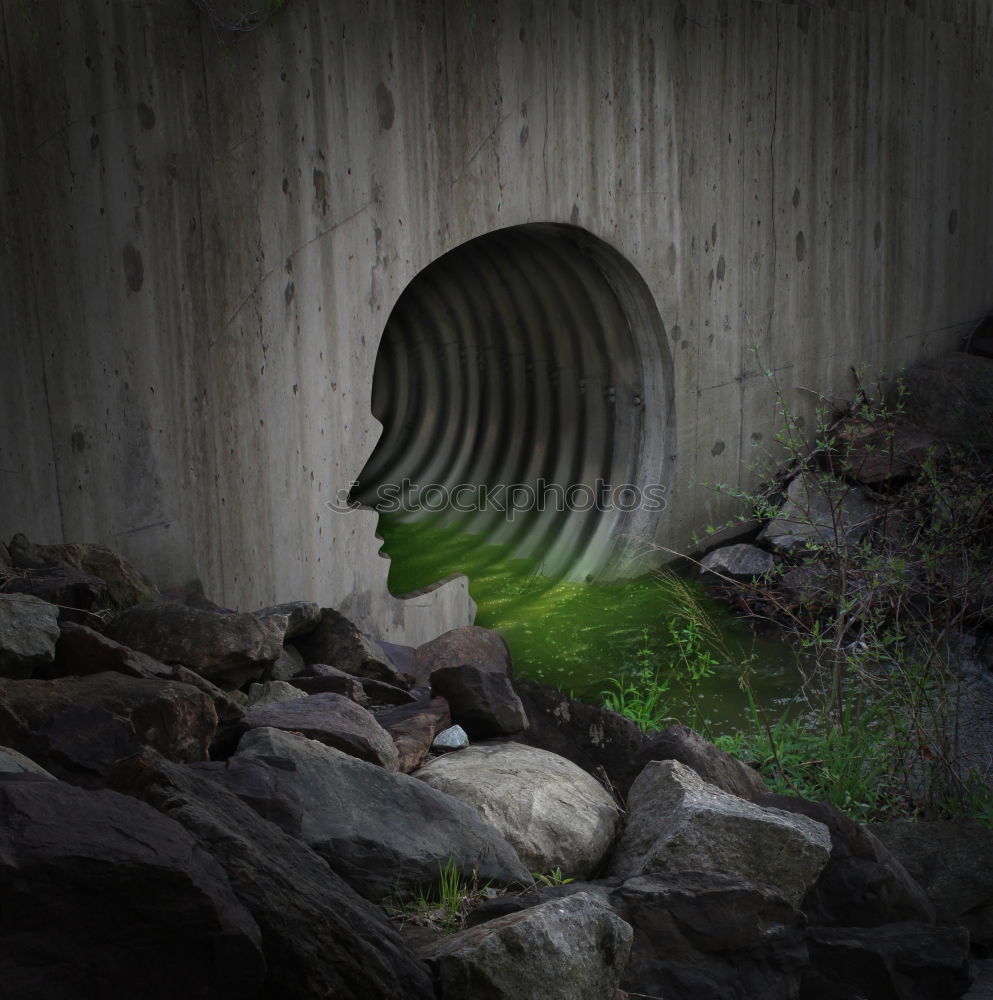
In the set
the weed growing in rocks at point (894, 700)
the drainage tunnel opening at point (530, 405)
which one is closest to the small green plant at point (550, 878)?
the weed growing in rocks at point (894, 700)

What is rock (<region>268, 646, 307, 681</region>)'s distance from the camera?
4113mm

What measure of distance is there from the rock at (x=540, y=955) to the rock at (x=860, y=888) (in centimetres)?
108

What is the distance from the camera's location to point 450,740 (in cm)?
385

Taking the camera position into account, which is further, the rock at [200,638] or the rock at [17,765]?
the rock at [200,638]

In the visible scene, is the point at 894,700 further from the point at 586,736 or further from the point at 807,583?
the point at 586,736

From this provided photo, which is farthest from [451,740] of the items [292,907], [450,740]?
[292,907]

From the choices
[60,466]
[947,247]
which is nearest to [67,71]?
A: [60,466]

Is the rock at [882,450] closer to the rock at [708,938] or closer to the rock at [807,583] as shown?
the rock at [807,583]

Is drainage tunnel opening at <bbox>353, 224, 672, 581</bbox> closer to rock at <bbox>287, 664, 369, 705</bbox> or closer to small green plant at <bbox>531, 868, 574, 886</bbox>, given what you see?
rock at <bbox>287, 664, 369, 705</bbox>

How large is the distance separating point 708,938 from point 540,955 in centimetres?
64

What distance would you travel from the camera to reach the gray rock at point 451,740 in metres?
3.84

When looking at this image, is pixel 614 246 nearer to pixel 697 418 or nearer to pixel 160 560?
pixel 697 418

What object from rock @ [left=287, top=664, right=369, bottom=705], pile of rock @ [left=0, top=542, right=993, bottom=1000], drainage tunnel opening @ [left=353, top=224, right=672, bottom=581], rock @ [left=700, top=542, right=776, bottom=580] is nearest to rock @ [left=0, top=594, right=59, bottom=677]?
pile of rock @ [left=0, top=542, right=993, bottom=1000]

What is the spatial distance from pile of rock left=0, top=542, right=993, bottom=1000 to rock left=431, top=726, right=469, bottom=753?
0.04 feet
